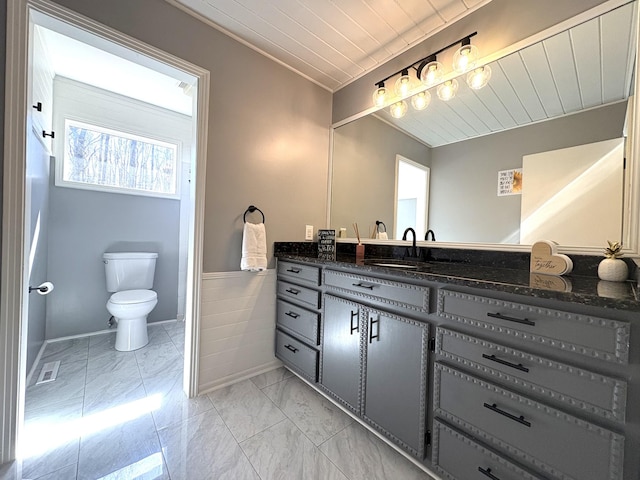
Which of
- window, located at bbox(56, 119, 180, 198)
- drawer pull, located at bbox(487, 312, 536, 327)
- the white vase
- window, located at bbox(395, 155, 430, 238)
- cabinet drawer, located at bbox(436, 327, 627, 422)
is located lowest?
cabinet drawer, located at bbox(436, 327, 627, 422)

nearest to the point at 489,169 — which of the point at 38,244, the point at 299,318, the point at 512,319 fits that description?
the point at 512,319

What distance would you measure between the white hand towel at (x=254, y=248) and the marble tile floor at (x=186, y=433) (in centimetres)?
84

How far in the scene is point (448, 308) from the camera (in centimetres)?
101

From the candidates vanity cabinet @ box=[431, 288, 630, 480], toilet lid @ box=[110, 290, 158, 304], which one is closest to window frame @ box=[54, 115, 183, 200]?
toilet lid @ box=[110, 290, 158, 304]

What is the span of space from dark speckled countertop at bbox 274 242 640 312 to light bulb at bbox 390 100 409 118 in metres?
1.02

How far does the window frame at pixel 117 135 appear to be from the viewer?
2.26m

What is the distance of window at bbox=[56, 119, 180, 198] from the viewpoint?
2334mm

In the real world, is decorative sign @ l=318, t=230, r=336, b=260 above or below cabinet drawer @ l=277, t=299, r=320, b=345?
above

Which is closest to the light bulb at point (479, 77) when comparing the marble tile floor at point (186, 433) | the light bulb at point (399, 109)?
the light bulb at point (399, 109)

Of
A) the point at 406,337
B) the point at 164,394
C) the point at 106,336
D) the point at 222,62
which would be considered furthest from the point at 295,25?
the point at 106,336

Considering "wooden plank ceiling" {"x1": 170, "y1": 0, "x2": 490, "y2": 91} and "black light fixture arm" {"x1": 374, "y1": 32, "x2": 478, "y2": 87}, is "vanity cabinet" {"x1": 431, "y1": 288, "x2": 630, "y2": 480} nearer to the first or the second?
"black light fixture arm" {"x1": 374, "y1": 32, "x2": 478, "y2": 87}

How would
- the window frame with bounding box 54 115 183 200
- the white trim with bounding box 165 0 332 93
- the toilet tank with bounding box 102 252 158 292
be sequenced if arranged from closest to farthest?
1. the white trim with bounding box 165 0 332 93
2. the window frame with bounding box 54 115 183 200
3. the toilet tank with bounding box 102 252 158 292

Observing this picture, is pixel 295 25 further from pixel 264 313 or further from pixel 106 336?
pixel 106 336

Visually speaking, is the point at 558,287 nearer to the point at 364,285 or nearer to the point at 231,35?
the point at 364,285
